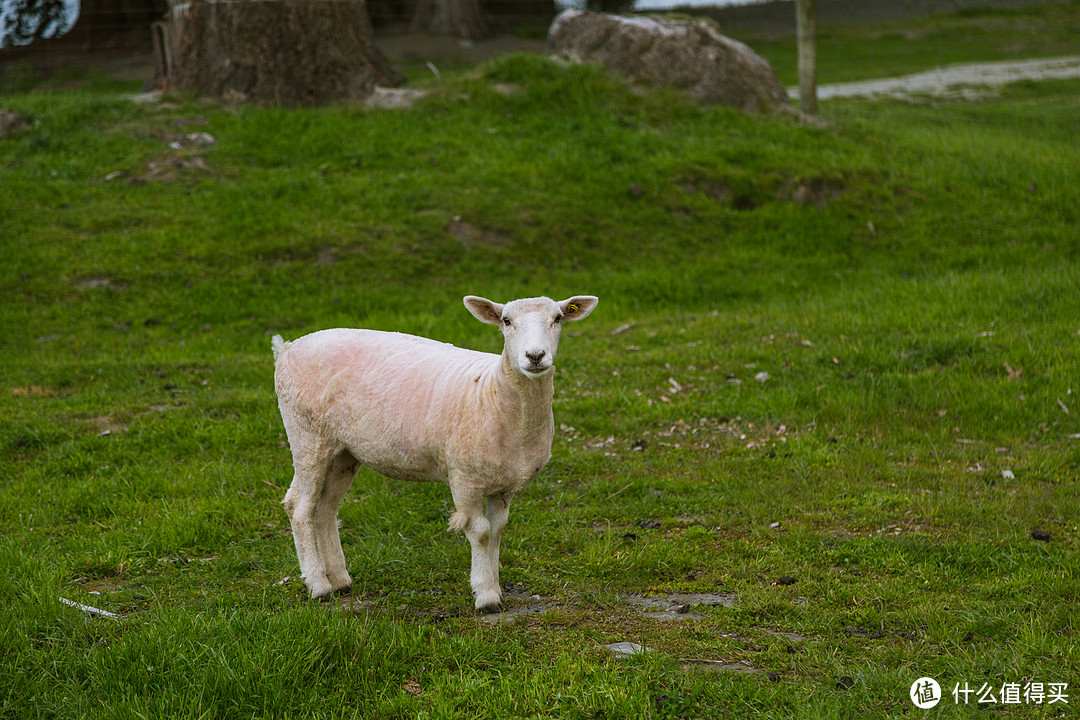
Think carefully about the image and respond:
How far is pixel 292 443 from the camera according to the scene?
553 centimetres

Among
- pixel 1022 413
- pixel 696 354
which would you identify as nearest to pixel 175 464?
pixel 696 354

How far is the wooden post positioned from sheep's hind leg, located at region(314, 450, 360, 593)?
1413 centimetres

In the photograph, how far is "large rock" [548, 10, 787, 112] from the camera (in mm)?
16297

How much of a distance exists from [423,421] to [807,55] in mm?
14373

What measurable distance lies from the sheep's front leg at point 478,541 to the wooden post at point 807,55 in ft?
46.8

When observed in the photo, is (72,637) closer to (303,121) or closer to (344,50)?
(303,121)

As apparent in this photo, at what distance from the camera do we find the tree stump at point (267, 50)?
14.5 metres

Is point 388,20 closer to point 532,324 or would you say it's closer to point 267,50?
point 267,50

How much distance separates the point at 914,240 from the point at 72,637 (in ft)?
38.8

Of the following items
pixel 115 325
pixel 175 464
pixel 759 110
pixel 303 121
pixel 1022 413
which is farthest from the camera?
pixel 759 110

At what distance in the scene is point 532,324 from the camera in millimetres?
4746

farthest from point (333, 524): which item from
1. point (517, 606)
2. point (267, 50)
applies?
point (267, 50)

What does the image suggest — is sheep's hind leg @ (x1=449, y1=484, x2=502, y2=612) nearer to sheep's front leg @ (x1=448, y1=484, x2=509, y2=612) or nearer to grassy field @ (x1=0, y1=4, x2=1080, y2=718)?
sheep's front leg @ (x1=448, y1=484, x2=509, y2=612)

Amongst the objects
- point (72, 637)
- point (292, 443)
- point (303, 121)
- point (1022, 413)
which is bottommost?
point (1022, 413)
